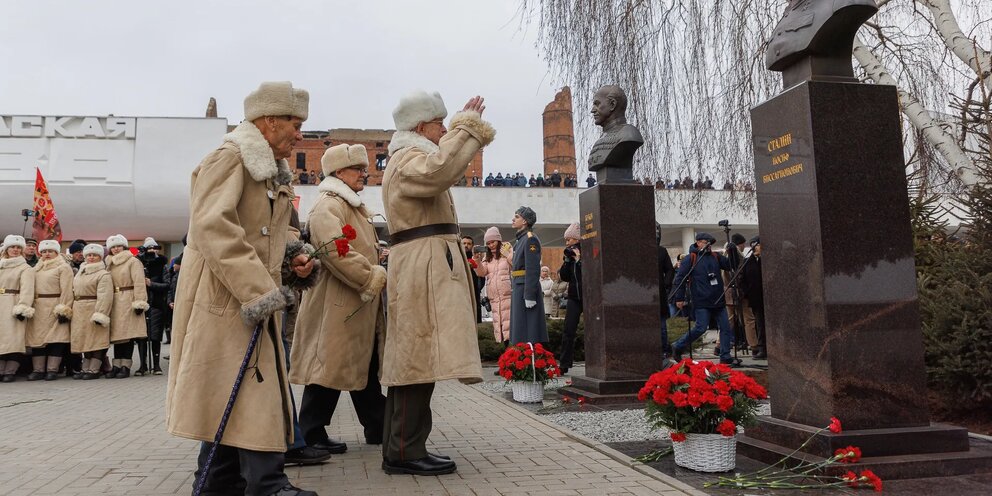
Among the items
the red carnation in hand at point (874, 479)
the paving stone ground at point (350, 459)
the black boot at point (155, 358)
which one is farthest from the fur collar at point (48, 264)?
the red carnation in hand at point (874, 479)

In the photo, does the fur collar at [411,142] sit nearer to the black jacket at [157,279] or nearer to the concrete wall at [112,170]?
the black jacket at [157,279]

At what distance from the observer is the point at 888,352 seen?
4.41 meters

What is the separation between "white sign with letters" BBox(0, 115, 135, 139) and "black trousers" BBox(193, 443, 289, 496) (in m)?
30.9

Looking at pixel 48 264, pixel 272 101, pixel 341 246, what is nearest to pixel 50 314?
pixel 48 264

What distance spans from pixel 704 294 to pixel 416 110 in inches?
297

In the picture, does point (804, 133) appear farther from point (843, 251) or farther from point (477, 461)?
point (477, 461)

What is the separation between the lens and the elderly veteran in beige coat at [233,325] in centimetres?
335

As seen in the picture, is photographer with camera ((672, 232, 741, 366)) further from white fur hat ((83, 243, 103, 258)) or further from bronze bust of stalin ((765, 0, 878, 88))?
white fur hat ((83, 243, 103, 258))

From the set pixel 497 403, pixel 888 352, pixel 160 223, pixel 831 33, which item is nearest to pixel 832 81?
pixel 831 33

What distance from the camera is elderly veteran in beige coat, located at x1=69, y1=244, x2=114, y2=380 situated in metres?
11.9

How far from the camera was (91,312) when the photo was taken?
1200 cm

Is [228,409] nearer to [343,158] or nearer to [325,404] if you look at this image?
[325,404]

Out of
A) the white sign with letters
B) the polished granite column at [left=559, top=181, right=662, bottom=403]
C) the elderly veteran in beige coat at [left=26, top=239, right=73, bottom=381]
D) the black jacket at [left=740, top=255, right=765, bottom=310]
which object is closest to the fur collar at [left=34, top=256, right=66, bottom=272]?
the elderly veteran in beige coat at [left=26, top=239, right=73, bottom=381]

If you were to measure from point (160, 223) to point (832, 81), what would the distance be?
1237 inches
